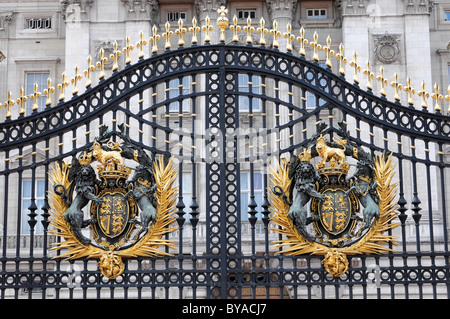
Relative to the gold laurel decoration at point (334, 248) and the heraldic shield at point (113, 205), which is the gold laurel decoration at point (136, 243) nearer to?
the heraldic shield at point (113, 205)

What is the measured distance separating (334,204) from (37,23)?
18650 mm

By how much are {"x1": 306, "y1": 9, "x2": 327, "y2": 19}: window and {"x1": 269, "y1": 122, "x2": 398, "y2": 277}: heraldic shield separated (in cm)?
1566

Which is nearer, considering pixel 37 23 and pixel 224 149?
pixel 224 149

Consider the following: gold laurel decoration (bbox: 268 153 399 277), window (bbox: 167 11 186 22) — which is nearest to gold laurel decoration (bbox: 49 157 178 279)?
gold laurel decoration (bbox: 268 153 399 277)

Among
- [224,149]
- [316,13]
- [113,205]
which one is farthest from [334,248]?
[316,13]

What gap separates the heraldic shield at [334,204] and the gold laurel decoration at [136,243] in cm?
155

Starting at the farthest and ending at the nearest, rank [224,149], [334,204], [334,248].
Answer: [224,149] → [334,204] → [334,248]

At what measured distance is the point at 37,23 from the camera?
28703 mm

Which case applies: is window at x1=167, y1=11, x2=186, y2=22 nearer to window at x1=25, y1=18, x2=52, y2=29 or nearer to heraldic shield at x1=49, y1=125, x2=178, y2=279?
window at x1=25, y1=18, x2=52, y2=29

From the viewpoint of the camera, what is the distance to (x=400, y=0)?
2709 cm

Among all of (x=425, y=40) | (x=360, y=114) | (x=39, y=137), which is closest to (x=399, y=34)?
(x=425, y=40)

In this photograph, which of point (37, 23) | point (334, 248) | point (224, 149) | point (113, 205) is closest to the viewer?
point (334, 248)

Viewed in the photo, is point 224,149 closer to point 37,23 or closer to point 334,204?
point 334,204

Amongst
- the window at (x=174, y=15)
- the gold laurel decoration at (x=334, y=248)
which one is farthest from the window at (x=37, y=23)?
the gold laurel decoration at (x=334, y=248)
